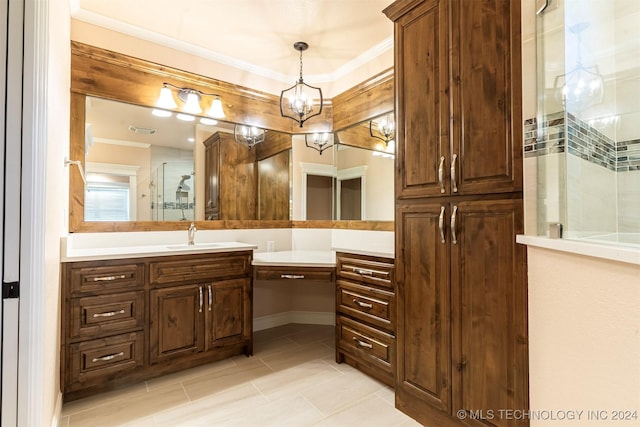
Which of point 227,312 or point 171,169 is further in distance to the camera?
point 171,169

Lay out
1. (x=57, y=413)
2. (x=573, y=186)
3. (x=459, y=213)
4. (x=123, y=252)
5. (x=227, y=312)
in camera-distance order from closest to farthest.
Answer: (x=573, y=186)
(x=459, y=213)
(x=57, y=413)
(x=123, y=252)
(x=227, y=312)

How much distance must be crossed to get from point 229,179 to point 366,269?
1655 millimetres

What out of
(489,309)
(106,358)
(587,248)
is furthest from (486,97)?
(106,358)

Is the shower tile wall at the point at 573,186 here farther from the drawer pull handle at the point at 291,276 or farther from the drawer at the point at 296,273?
the drawer pull handle at the point at 291,276

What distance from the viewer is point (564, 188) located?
1.26 meters

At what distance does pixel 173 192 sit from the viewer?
2.77m

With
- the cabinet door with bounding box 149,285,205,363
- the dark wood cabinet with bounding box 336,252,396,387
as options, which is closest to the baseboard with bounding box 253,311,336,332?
the dark wood cabinet with bounding box 336,252,396,387

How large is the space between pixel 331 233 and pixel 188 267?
60.6 inches

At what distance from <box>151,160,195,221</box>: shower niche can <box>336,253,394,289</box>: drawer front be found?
4.88 feet

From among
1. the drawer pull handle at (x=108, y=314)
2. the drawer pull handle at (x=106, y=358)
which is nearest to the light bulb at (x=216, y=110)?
the drawer pull handle at (x=108, y=314)

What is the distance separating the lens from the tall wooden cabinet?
138 centimetres

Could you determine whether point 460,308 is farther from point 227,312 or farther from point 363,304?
point 227,312

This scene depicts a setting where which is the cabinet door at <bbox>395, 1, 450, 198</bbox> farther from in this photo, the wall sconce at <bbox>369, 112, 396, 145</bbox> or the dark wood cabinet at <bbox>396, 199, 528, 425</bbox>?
the wall sconce at <bbox>369, 112, 396, 145</bbox>

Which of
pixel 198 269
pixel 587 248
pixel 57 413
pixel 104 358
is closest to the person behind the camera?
pixel 587 248
